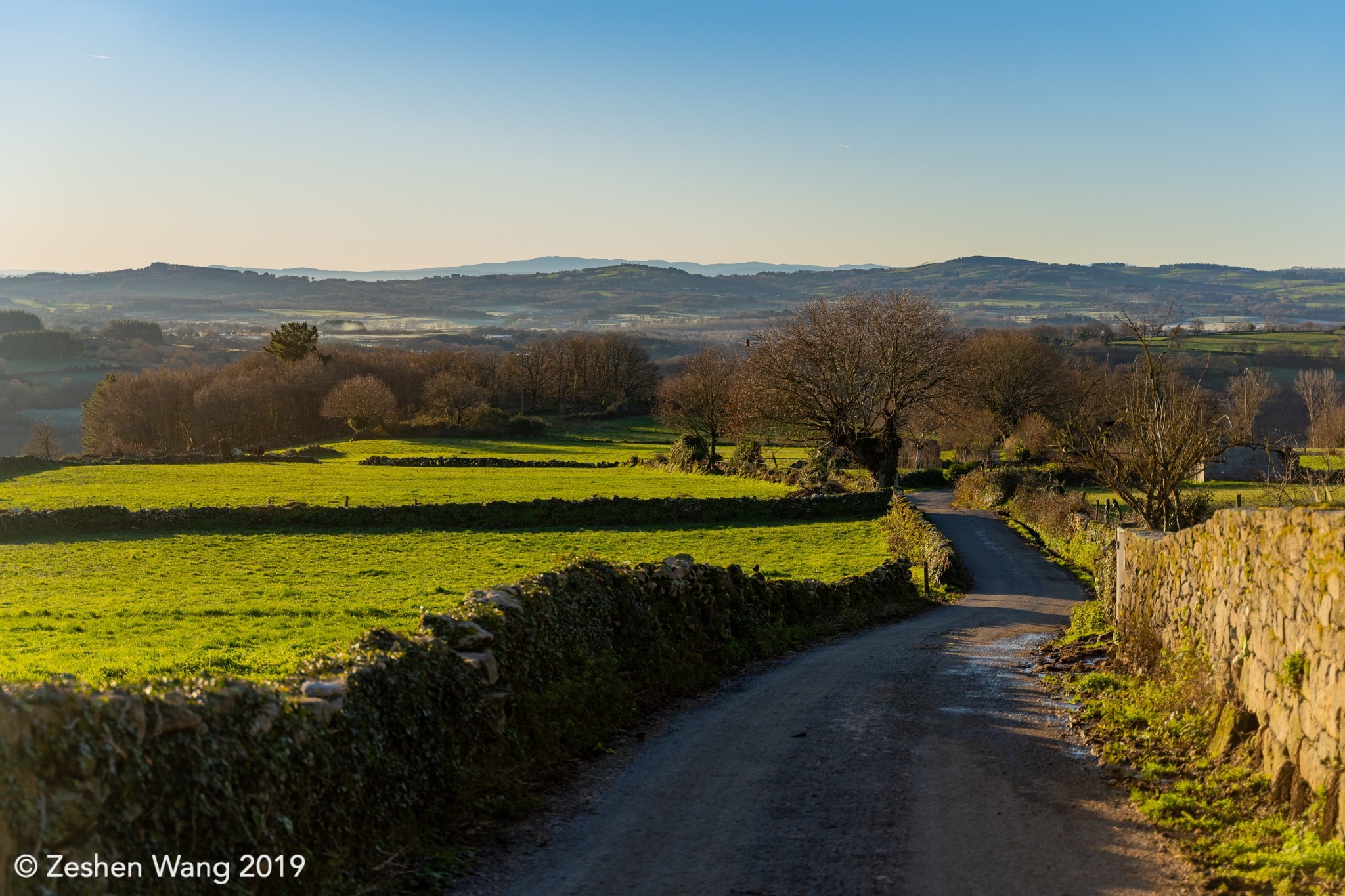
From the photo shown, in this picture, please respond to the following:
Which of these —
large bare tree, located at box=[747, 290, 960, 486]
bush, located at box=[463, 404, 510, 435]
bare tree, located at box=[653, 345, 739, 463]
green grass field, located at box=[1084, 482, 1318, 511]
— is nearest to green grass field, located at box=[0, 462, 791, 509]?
large bare tree, located at box=[747, 290, 960, 486]

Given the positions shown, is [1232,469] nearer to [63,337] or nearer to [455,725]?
[455,725]

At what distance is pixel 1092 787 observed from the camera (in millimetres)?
9312

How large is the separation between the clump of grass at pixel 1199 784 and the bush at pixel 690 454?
183 ft

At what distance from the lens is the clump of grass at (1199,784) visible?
22.7 ft

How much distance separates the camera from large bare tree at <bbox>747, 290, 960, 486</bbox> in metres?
54.0

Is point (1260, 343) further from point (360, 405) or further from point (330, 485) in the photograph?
point (330, 485)

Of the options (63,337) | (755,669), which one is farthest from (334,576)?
(63,337)

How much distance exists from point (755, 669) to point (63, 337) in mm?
189816

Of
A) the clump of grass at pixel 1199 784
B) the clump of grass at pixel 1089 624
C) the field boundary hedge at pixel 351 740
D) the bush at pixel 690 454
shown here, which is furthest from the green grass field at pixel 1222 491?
the field boundary hedge at pixel 351 740

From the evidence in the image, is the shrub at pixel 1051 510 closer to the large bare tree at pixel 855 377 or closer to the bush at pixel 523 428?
the large bare tree at pixel 855 377

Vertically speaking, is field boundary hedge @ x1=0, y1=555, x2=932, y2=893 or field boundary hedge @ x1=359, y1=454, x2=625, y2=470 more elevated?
field boundary hedge @ x1=0, y1=555, x2=932, y2=893

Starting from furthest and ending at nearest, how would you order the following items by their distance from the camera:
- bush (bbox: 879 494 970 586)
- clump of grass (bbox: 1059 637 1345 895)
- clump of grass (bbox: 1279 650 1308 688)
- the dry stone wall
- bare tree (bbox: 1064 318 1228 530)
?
bush (bbox: 879 494 970 586)
bare tree (bbox: 1064 318 1228 530)
clump of grass (bbox: 1279 650 1308 688)
the dry stone wall
clump of grass (bbox: 1059 637 1345 895)

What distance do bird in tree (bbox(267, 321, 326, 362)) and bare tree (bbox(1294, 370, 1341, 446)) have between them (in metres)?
103

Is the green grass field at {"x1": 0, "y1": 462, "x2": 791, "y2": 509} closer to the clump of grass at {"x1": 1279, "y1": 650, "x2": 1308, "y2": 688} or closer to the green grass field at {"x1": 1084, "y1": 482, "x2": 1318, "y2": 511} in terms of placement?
the green grass field at {"x1": 1084, "y1": 482, "x2": 1318, "y2": 511}
